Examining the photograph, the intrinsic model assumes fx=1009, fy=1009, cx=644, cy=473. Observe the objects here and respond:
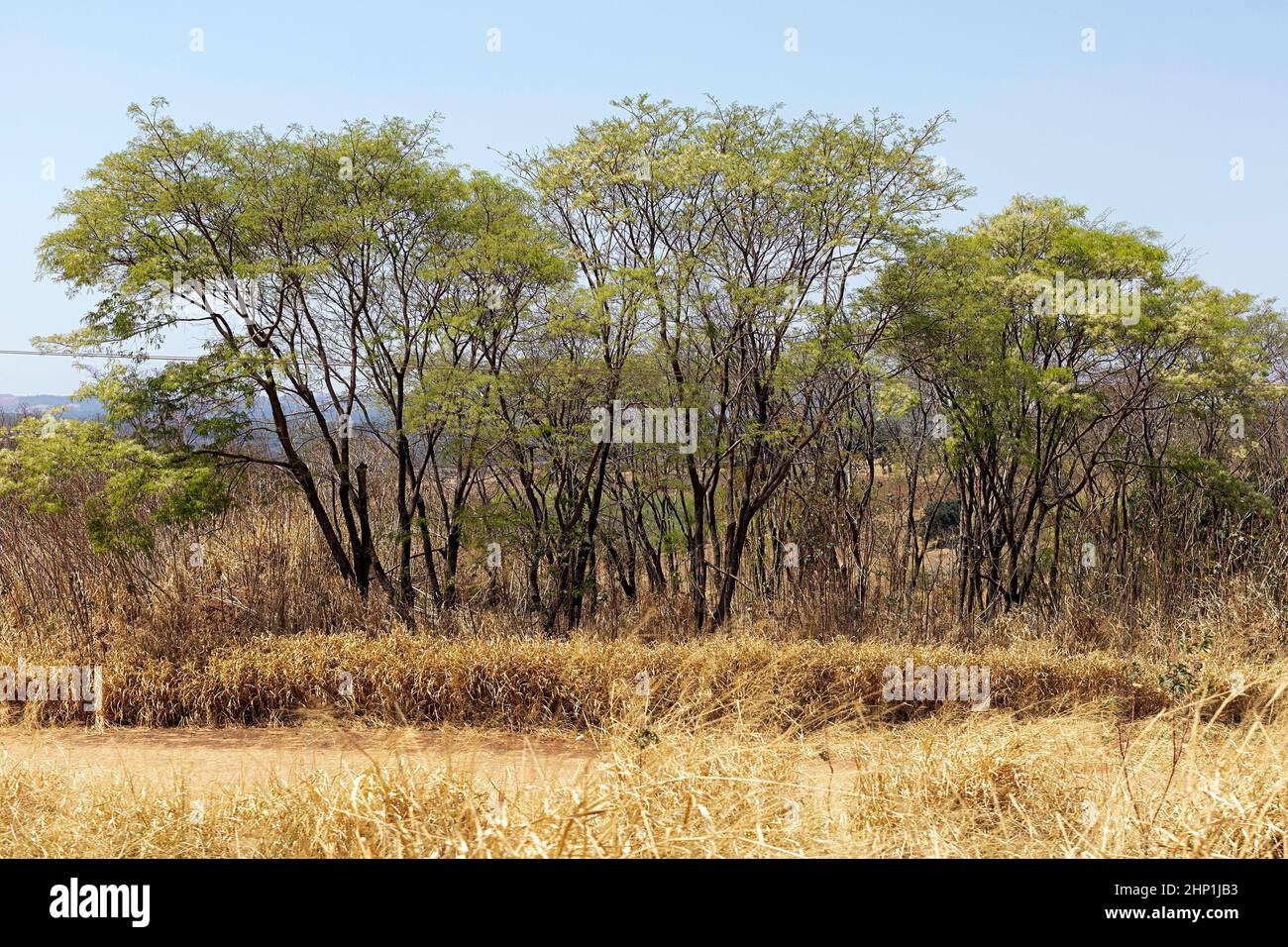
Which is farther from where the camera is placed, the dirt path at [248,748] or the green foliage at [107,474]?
the green foliage at [107,474]

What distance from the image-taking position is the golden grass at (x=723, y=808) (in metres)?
3.72

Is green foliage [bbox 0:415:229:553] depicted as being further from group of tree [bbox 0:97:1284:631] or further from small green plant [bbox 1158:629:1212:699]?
small green plant [bbox 1158:629:1212:699]

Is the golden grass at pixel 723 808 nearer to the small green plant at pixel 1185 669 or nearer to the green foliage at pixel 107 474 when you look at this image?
the small green plant at pixel 1185 669

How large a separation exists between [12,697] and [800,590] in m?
7.79

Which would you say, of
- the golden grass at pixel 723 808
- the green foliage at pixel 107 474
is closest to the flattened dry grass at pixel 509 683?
the green foliage at pixel 107 474

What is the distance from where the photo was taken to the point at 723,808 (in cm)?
396

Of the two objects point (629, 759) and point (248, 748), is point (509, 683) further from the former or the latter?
point (629, 759)

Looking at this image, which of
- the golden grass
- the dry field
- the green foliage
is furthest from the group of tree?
the golden grass

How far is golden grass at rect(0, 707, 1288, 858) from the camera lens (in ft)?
12.2

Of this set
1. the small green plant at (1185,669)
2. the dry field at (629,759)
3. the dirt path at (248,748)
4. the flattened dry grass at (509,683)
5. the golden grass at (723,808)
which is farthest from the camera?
the flattened dry grass at (509,683)

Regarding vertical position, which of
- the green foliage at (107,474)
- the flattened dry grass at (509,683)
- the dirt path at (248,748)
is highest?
the green foliage at (107,474)

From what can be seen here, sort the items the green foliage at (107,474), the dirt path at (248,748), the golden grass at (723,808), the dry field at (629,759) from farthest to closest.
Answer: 1. the green foliage at (107,474)
2. the dirt path at (248,748)
3. the dry field at (629,759)
4. the golden grass at (723,808)

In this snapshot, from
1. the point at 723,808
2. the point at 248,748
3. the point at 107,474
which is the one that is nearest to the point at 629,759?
the point at 723,808
